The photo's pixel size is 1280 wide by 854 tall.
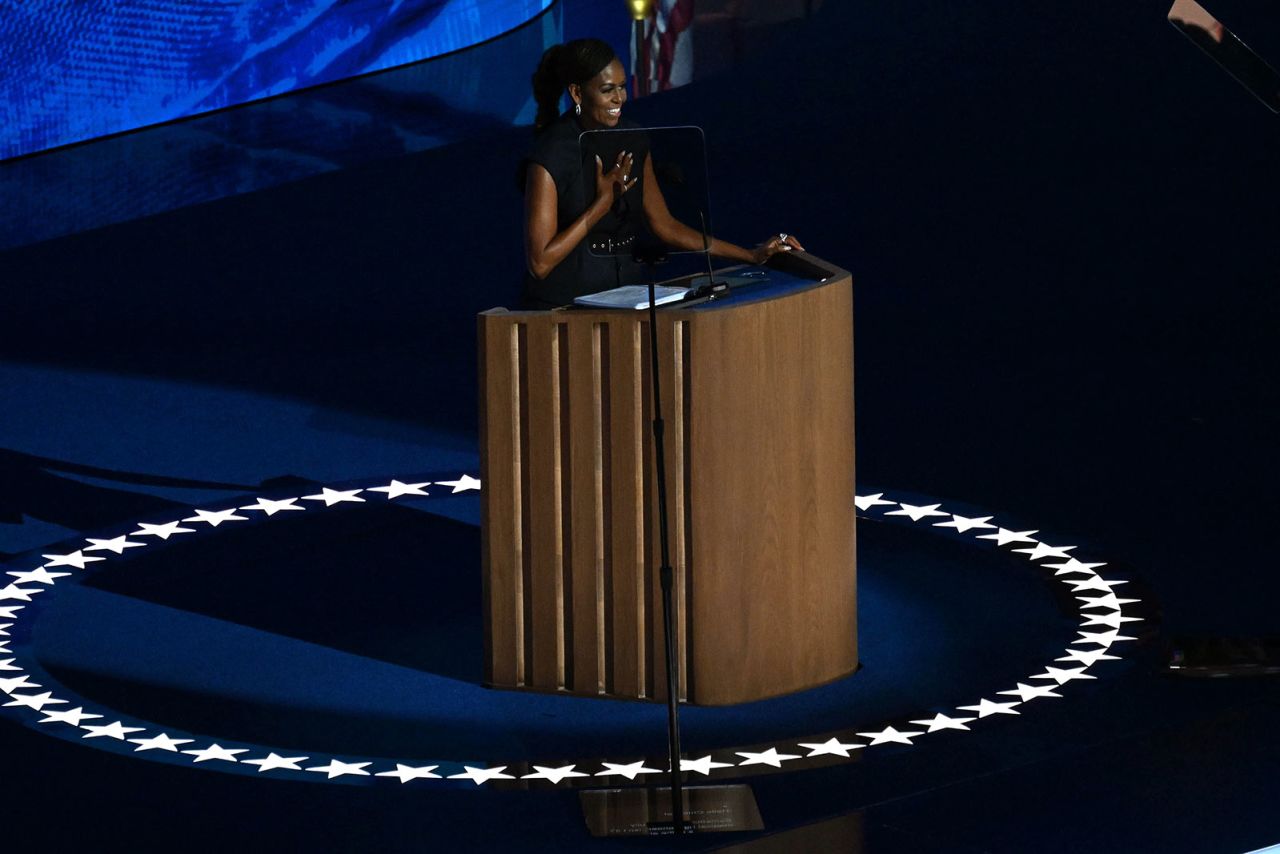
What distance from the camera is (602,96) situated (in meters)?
6.42

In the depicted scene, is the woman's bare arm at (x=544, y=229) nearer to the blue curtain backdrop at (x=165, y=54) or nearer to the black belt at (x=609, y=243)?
the black belt at (x=609, y=243)

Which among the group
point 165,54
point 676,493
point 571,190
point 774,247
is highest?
point 165,54

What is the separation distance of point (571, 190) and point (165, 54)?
28.7 ft

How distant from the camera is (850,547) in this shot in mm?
6602

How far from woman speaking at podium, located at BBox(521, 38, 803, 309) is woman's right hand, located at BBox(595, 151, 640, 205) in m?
0.02

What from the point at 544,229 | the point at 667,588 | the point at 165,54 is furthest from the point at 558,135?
the point at 165,54

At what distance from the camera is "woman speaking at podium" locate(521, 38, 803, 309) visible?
630 centimetres

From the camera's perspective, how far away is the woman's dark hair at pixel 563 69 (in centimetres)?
639

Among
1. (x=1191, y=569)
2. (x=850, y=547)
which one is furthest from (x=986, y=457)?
(x=850, y=547)

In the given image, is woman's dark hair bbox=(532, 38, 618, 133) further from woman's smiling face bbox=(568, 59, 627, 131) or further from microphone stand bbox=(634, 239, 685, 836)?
microphone stand bbox=(634, 239, 685, 836)

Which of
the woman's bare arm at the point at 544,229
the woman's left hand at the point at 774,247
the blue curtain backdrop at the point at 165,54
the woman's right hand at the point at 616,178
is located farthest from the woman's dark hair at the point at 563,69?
the blue curtain backdrop at the point at 165,54

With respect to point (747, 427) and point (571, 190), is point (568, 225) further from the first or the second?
point (747, 427)

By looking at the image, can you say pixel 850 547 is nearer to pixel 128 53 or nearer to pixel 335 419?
pixel 335 419

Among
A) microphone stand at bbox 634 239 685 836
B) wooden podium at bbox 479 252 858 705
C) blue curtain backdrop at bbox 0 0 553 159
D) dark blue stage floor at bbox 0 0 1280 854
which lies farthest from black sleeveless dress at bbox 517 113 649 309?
blue curtain backdrop at bbox 0 0 553 159
